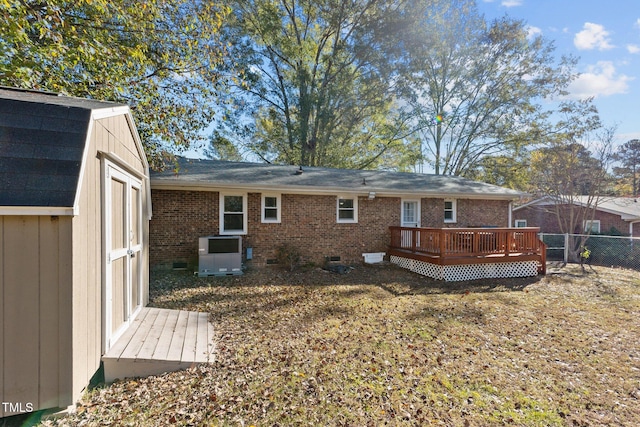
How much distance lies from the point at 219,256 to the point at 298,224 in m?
2.80

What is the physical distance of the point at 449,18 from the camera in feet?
62.2

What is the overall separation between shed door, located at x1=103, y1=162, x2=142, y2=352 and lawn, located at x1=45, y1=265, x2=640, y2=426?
90 centimetres

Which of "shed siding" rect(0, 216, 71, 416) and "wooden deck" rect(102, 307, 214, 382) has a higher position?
"shed siding" rect(0, 216, 71, 416)

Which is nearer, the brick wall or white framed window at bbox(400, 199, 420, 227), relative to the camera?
the brick wall

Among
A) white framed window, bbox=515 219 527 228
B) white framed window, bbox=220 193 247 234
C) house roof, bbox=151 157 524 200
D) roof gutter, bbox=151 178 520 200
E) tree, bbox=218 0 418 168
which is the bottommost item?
white framed window, bbox=515 219 527 228

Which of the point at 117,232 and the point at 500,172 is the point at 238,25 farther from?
the point at 500,172

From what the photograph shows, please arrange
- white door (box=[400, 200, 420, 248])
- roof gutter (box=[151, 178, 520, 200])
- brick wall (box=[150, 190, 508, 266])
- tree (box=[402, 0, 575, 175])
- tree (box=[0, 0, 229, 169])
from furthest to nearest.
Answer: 1. tree (box=[402, 0, 575, 175])
2. white door (box=[400, 200, 420, 248])
3. brick wall (box=[150, 190, 508, 266])
4. roof gutter (box=[151, 178, 520, 200])
5. tree (box=[0, 0, 229, 169])

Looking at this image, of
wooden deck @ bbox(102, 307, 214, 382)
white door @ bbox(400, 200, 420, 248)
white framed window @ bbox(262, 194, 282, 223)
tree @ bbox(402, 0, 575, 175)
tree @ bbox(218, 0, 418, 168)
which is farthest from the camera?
tree @ bbox(402, 0, 575, 175)

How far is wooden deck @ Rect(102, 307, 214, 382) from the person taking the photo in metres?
3.27

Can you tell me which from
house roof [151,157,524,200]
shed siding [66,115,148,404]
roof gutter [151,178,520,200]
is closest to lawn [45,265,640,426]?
shed siding [66,115,148,404]

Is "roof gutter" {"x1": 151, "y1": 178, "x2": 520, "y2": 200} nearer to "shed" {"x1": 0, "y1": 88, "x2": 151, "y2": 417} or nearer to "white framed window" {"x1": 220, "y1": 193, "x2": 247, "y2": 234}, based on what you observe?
"white framed window" {"x1": 220, "y1": 193, "x2": 247, "y2": 234}

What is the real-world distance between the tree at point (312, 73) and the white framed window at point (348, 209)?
343 inches

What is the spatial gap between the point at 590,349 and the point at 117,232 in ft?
22.7

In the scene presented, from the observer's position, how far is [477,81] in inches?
804
